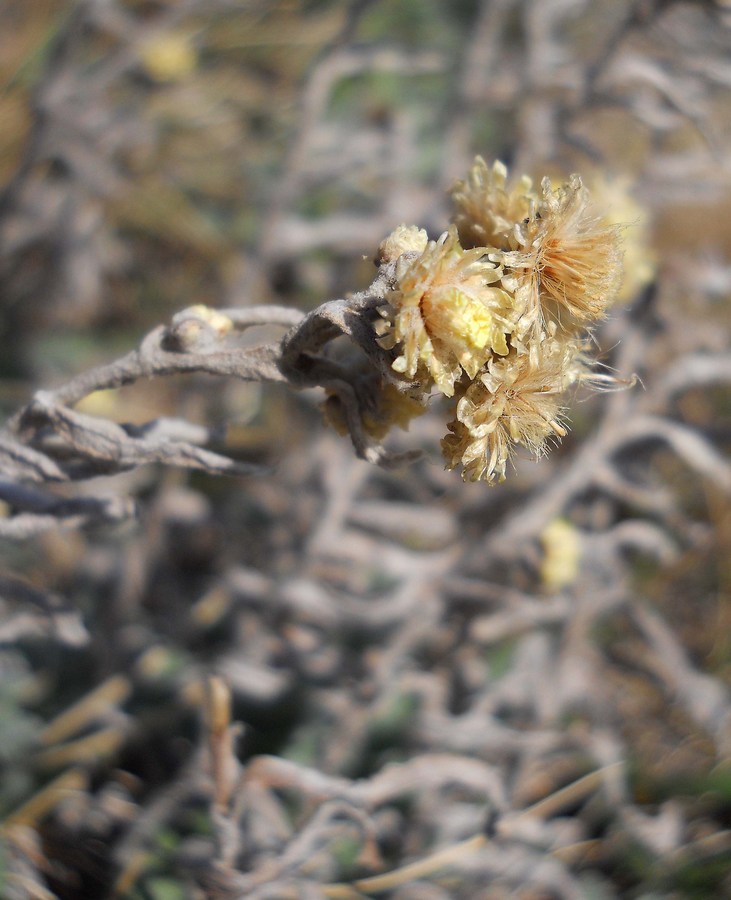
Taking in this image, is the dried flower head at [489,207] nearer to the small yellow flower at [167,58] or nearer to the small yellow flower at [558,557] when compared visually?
the small yellow flower at [558,557]

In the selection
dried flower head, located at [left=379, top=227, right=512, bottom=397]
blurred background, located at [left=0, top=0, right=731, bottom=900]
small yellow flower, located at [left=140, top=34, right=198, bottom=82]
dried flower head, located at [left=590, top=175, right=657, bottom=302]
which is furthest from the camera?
small yellow flower, located at [left=140, top=34, right=198, bottom=82]

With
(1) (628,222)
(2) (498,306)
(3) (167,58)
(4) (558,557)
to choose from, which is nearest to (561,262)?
(2) (498,306)

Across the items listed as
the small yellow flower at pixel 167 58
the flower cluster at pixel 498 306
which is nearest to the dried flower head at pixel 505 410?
the flower cluster at pixel 498 306

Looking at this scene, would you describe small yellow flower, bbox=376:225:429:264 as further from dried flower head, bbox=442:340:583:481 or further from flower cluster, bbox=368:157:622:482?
dried flower head, bbox=442:340:583:481

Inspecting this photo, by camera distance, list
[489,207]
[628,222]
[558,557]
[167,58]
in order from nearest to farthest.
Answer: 1. [489,207]
2. [628,222]
3. [558,557]
4. [167,58]

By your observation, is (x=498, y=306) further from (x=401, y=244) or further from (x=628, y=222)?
(x=628, y=222)

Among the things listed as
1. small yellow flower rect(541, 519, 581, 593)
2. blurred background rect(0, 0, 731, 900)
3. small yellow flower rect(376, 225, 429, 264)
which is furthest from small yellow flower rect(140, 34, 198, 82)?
small yellow flower rect(376, 225, 429, 264)
